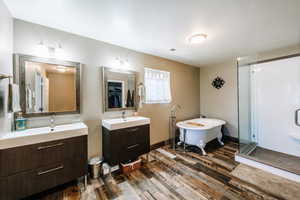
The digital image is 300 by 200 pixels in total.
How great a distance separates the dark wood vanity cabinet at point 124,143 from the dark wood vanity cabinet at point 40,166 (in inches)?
15.6

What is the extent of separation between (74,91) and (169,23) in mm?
1820

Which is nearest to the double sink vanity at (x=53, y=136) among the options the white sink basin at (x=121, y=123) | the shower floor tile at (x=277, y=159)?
the white sink basin at (x=121, y=123)

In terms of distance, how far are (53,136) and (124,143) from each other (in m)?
1.01

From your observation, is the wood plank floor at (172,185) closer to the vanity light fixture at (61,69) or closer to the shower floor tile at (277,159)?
Answer: the shower floor tile at (277,159)

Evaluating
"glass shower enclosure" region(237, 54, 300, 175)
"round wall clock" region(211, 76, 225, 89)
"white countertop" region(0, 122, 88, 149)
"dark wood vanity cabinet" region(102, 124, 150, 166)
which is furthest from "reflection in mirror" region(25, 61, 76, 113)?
"round wall clock" region(211, 76, 225, 89)

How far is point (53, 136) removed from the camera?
59.1 inches

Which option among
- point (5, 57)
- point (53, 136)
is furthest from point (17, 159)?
point (5, 57)

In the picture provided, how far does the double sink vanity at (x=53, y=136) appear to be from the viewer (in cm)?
133

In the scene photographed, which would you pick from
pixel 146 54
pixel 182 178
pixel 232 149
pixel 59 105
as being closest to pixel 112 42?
pixel 146 54

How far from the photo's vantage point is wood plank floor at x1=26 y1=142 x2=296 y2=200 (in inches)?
→ 64.4

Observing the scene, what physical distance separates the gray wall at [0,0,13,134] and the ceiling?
5.8 inches

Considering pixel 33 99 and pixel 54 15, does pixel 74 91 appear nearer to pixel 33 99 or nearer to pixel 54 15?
pixel 33 99

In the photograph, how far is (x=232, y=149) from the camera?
3062 mm

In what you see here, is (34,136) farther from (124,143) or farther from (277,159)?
(277,159)
